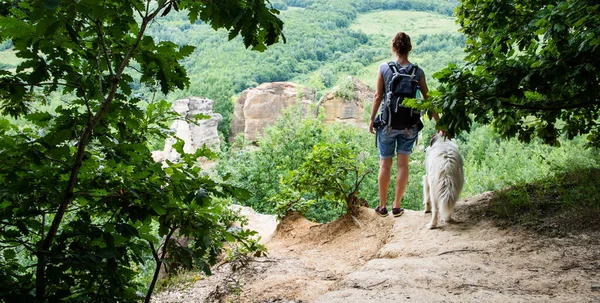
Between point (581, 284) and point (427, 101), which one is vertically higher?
point (427, 101)

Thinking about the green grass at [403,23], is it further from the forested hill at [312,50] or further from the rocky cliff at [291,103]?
the rocky cliff at [291,103]

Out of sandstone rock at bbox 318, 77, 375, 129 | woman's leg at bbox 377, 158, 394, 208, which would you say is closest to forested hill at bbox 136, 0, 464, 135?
sandstone rock at bbox 318, 77, 375, 129

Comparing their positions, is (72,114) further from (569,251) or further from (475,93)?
(569,251)

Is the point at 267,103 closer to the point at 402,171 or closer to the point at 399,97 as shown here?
the point at 402,171

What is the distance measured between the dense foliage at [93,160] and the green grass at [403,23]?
65465mm

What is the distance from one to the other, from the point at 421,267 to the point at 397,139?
72.8 inches

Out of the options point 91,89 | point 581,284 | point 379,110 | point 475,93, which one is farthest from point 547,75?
point 91,89

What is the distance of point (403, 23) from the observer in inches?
2800

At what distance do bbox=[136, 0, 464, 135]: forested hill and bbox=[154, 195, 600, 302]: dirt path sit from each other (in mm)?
42310

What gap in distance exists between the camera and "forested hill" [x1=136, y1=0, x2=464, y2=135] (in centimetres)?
5309

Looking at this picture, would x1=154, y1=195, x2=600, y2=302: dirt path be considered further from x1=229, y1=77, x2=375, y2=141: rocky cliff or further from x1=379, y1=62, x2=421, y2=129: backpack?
x1=229, y1=77, x2=375, y2=141: rocky cliff

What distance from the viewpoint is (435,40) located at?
5884 cm

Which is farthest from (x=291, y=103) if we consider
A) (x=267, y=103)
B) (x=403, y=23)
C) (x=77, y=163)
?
(x=403, y=23)

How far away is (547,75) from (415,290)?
1.67 m
